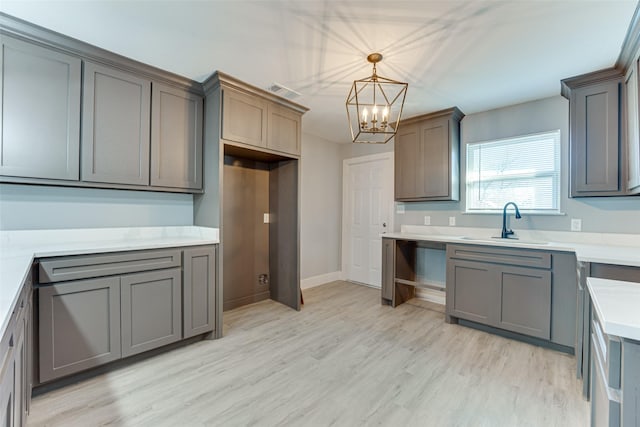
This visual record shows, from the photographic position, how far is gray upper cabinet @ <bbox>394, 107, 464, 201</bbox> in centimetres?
349

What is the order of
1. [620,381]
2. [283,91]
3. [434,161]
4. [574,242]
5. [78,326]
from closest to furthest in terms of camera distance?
[620,381], [78,326], [574,242], [283,91], [434,161]

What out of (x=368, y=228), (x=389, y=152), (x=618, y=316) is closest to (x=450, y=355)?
(x=618, y=316)

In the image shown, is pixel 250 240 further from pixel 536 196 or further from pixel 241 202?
pixel 536 196

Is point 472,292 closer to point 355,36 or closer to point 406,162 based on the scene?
point 406,162

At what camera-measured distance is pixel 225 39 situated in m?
2.13

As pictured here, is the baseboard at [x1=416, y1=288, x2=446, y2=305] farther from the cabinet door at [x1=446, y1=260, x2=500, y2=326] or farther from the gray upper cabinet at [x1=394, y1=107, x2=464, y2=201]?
the gray upper cabinet at [x1=394, y1=107, x2=464, y2=201]

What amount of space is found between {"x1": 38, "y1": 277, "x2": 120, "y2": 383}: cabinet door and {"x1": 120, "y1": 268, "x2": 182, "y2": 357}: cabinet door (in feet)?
0.21

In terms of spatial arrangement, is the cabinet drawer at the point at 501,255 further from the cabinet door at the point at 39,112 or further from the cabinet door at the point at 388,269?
the cabinet door at the point at 39,112

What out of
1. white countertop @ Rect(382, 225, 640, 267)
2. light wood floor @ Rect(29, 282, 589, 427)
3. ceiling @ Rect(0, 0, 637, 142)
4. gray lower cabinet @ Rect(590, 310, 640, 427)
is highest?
ceiling @ Rect(0, 0, 637, 142)

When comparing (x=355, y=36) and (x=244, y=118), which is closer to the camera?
(x=355, y=36)

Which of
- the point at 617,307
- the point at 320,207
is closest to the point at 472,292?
the point at 617,307

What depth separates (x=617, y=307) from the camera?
91 centimetres

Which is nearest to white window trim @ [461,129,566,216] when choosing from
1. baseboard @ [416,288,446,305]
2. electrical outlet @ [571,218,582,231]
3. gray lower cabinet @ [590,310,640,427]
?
electrical outlet @ [571,218,582,231]

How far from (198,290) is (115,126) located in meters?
1.58
